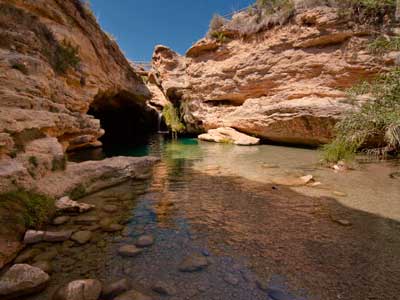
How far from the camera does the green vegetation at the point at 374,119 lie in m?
5.41

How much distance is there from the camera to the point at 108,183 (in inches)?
199

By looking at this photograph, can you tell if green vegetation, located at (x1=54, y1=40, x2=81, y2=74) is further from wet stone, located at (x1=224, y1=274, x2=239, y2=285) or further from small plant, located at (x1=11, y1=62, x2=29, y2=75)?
wet stone, located at (x1=224, y1=274, x2=239, y2=285)

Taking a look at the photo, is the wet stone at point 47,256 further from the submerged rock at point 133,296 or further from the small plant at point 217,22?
the small plant at point 217,22

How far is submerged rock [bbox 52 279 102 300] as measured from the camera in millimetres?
1816

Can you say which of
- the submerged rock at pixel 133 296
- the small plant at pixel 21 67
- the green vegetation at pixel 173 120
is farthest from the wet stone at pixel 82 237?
the green vegetation at pixel 173 120

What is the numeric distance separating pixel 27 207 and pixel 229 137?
484 inches

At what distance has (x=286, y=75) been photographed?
12.4 metres

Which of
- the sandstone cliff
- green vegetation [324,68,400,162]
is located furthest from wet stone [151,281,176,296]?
green vegetation [324,68,400,162]

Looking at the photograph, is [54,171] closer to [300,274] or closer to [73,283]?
[73,283]

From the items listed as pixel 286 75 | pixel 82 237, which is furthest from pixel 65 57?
pixel 286 75

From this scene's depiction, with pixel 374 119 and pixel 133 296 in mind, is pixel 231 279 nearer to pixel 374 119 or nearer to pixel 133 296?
pixel 133 296

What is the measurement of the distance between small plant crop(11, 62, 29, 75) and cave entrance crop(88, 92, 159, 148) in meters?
8.97

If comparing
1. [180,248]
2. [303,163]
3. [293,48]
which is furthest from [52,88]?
[293,48]

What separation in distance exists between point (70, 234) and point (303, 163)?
7.14 m
